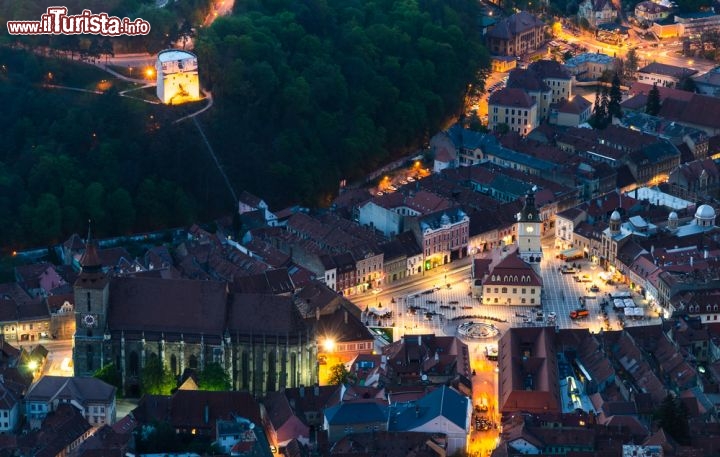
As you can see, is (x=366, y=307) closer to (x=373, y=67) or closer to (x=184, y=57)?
(x=184, y=57)

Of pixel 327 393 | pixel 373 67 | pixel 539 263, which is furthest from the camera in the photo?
pixel 373 67

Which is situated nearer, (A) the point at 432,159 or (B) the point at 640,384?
(B) the point at 640,384

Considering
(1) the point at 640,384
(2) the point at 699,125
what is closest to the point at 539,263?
(1) the point at 640,384

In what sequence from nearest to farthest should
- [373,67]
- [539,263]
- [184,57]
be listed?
[539,263]
[184,57]
[373,67]

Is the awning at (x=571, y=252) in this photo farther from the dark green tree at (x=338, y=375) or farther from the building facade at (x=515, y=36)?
the building facade at (x=515, y=36)

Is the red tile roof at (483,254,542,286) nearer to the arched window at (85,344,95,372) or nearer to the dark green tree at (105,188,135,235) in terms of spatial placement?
the arched window at (85,344,95,372)

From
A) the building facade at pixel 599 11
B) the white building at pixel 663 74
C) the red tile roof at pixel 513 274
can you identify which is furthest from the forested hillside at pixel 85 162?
the building facade at pixel 599 11
